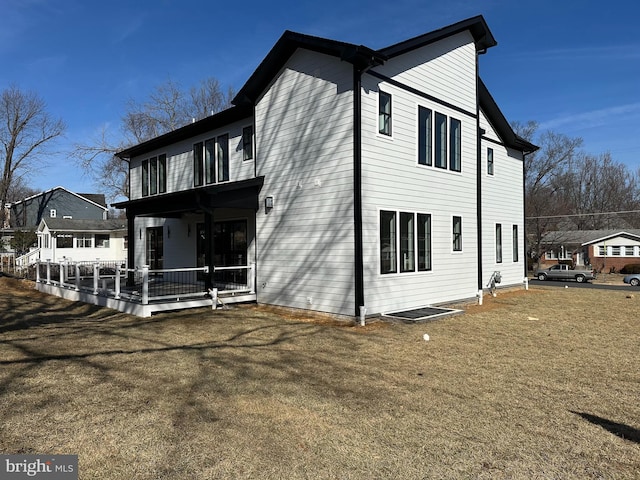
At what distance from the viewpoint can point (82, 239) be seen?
32.4 metres

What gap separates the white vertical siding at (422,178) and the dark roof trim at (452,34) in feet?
0.82

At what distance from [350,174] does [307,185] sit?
1394 millimetres

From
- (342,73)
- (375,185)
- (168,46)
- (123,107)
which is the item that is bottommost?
(375,185)

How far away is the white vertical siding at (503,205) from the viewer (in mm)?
15617

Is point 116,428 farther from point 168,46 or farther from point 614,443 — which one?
point 168,46

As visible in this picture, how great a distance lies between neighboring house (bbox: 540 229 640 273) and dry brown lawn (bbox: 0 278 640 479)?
39204 millimetres

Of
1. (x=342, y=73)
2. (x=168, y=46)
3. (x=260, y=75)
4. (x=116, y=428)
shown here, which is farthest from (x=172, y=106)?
(x=116, y=428)

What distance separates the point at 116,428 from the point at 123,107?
116ft

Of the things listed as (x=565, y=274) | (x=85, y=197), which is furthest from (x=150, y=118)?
(x=565, y=274)

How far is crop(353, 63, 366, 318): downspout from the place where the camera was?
30.8 ft

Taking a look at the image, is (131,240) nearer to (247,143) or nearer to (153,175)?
(153,175)

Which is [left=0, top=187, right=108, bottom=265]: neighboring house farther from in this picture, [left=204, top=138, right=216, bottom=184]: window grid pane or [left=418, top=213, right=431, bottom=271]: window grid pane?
[left=418, top=213, right=431, bottom=271]: window grid pane

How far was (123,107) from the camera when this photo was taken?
3406 cm

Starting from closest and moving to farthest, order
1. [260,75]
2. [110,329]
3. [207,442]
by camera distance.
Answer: [207,442] < [110,329] < [260,75]
